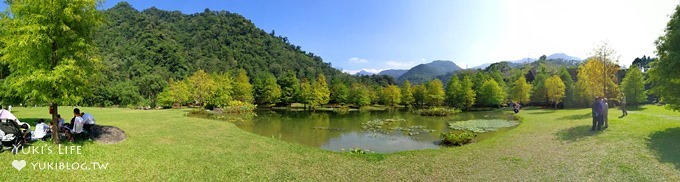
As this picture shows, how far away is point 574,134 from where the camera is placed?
17094 millimetres

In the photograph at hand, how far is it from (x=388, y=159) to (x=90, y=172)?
10.00 metres

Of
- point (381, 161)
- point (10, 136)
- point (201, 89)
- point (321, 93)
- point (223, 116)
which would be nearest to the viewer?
point (10, 136)

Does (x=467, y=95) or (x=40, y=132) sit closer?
(x=40, y=132)

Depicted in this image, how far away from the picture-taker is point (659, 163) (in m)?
10.5

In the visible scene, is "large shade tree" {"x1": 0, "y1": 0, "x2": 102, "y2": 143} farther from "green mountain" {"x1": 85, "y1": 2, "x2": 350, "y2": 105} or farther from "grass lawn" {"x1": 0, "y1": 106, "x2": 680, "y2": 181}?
"green mountain" {"x1": 85, "y1": 2, "x2": 350, "y2": 105}

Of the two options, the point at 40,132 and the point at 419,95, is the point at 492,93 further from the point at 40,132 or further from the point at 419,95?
the point at 40,132

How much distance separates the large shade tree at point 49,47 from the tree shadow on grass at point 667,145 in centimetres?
2005

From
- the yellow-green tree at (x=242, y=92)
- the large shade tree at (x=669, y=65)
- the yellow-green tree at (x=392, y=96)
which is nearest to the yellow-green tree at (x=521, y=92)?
the yellow-green tree at (x=392, y=96)

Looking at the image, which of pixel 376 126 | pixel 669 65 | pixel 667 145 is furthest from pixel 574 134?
pixel 376 126

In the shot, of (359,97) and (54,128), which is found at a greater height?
(359,97)

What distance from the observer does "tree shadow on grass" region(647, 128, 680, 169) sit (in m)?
10.9

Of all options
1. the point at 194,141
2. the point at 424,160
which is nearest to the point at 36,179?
the point at 194,141

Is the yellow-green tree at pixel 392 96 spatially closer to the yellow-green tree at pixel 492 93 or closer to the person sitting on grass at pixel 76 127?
the yellow-green tree at pixel 492 93

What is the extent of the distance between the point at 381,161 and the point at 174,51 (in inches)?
3733
